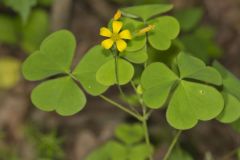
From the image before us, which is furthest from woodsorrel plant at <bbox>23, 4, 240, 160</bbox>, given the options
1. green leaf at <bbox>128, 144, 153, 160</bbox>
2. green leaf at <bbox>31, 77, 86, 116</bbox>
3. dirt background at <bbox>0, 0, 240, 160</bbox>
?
dirt background at <bbox>0, 0, 240, 160</bbox>

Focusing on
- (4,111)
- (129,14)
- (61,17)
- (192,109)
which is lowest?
(4,111)

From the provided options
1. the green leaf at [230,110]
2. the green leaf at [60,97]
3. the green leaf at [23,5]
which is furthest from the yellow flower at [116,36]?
the green leaf at [23,5]

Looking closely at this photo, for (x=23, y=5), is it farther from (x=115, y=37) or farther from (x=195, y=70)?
(x=195, y=70)

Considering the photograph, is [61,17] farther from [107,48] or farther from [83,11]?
[107,48]

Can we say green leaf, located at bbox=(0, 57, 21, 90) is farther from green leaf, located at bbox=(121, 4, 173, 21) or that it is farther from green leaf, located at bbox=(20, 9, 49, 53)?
green leaf, located at bbox=(121, 4, 173, 21)

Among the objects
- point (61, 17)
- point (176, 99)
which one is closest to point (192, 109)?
point (176, 99)

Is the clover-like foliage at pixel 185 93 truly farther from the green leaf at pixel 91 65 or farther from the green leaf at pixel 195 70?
→ the green leaf at pixel 91 65
